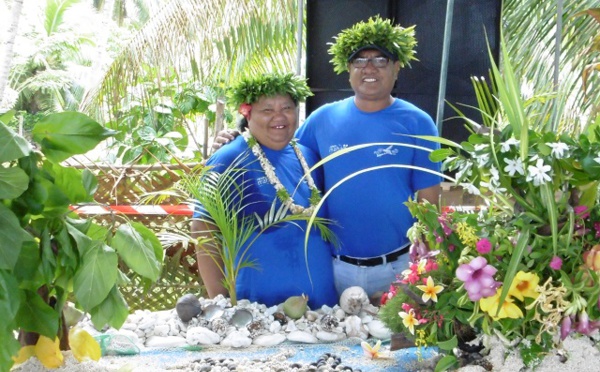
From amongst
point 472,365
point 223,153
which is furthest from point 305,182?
point 472,365

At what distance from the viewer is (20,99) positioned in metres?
20.1

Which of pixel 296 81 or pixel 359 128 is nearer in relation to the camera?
pixel 296 81

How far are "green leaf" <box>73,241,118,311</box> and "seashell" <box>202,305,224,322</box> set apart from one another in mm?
1237

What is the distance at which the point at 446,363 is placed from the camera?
179cm

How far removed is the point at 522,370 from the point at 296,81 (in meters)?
1.54

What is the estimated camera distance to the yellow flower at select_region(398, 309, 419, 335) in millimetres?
1838

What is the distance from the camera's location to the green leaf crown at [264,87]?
113 inches

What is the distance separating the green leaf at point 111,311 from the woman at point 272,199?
4.67ft

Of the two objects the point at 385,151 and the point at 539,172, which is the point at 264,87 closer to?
the point at 385,151

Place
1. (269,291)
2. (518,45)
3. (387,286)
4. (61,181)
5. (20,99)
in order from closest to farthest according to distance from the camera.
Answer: (61,181)
(269,291)
(387,286)
(518,45)
(20,99)

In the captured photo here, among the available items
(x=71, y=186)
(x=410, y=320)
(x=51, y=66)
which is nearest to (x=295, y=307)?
(x=410, y=320)

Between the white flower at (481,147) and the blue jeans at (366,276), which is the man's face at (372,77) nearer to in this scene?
the blue jeans at (366,276)

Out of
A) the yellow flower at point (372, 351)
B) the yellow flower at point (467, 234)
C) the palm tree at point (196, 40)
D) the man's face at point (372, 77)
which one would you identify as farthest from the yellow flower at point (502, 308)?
the palm tree at point (196, 40)

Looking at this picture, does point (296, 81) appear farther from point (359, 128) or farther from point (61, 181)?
point (61, 181)
